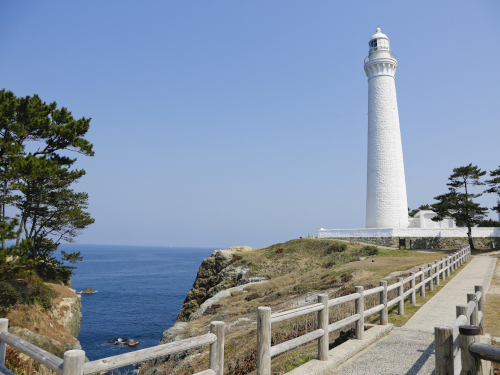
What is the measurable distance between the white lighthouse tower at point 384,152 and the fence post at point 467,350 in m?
41.2

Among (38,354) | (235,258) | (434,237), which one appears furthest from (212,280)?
(38,354)

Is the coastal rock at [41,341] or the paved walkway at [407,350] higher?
the paved walkway at [407,350]

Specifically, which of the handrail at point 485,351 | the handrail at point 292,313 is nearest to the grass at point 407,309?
the handrail at point 292,313

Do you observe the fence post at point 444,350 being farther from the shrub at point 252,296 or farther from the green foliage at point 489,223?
the green foliage at point 489,223

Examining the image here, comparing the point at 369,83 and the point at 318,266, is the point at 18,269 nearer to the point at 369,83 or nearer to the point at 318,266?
the point at 318,266

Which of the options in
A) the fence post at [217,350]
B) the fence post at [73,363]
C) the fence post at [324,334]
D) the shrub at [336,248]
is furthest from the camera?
the shrub at [336,248]

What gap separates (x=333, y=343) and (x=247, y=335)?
3113 mm

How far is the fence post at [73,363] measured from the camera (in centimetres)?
345

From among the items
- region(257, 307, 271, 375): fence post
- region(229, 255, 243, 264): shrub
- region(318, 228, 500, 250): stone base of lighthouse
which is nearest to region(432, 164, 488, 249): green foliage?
region(318, 228, 500, 250): stone base of lighthouse

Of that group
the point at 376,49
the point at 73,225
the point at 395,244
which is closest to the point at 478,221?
the point at 395,244

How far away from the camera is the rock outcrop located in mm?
32812

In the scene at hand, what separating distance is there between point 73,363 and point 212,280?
116 feet

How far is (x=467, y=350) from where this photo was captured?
12.1 feet

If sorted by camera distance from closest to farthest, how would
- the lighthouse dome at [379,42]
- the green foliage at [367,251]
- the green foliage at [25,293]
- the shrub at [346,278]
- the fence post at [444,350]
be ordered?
the fence post at [444,350] < the shrub at [346,278] < the green foliage at [25,293] < the green foliage at [367,251] < the lighthouse dome at [379,42]
